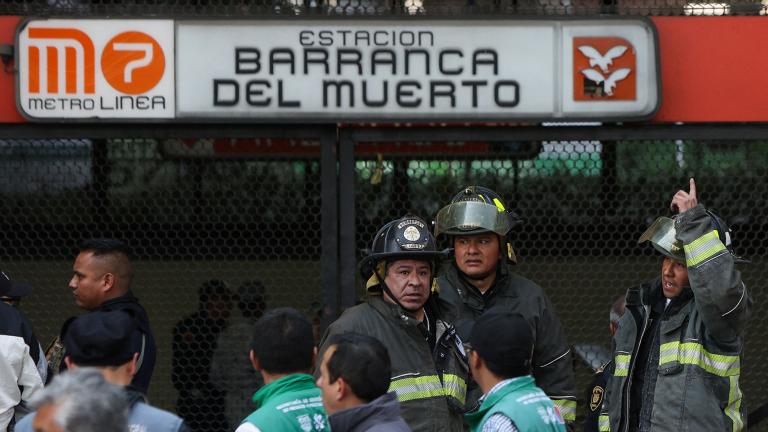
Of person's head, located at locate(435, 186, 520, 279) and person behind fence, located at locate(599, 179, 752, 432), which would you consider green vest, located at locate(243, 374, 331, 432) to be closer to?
person's head, located at locate(435, 186, 520, 279)

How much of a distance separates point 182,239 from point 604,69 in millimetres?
2466

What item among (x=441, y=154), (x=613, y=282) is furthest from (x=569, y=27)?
(x=613, y=282)

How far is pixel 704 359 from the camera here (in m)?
4.74

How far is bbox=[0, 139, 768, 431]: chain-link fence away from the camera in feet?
20.1

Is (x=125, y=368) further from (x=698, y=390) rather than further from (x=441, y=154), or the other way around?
(x=441, y=154)

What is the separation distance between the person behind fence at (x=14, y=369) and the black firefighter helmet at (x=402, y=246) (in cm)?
156

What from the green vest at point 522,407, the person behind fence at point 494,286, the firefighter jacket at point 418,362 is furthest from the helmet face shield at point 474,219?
the green vest at point 522,407

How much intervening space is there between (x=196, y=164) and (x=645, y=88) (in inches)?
99.8

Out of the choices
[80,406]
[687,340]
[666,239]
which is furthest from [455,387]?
[80,406]

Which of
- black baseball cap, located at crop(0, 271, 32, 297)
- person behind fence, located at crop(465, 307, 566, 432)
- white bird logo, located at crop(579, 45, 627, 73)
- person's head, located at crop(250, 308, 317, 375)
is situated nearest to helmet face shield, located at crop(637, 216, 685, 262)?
white bird logo, located at crop(579, 45, 627, 73)

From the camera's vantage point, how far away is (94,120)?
224 inches

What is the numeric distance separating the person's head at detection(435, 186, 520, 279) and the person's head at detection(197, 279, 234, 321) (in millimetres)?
1650

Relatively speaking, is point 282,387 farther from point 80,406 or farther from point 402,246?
point 402,246

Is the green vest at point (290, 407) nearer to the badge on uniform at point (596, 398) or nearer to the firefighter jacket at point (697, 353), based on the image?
the firefighter jacket at point (697, 353)
